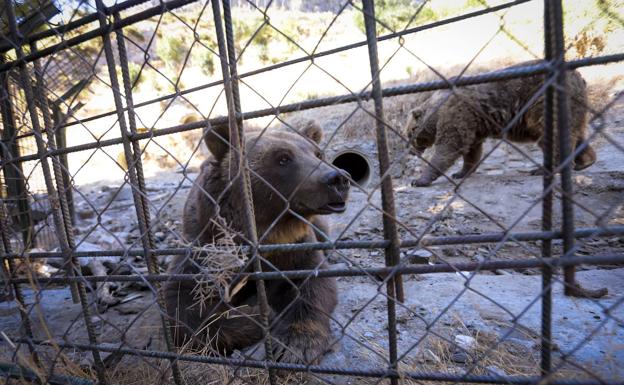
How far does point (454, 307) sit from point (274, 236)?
126 centimetres

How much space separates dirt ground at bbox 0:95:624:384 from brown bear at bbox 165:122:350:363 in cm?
20

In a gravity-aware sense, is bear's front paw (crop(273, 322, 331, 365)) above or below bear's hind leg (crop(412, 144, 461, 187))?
below

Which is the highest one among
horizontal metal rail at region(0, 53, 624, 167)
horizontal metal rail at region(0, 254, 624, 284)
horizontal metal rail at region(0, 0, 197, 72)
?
horizontal metal rail at region(0, 0, 197, 72)

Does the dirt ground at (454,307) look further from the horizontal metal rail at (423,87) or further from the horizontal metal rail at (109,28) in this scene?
the horizontal metal rail at (109,28)

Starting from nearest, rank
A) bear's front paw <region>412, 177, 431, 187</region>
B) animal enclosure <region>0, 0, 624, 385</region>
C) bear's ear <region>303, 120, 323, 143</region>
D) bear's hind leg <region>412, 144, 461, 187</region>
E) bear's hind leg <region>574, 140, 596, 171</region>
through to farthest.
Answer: animal enclosure <region>0, 0, 624, 385</region>
bear's ear <region>303, 120, 323, 143</region>
bear's hind leg <region>574, 140, 596, 171</region>
bear's hind leg <region>412, 144, 461, 187</region>
bear's front paw <region>412, 177, 431, 187</region>

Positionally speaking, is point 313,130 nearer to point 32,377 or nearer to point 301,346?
point 301,346

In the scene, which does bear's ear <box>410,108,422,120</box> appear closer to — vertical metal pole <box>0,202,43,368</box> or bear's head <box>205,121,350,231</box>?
bear's head <box>205,121,350,231</box>

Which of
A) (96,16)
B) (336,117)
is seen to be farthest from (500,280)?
(336,117)

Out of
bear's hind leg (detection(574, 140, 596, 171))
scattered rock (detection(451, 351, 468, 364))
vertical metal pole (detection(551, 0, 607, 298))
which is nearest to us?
vertical metal pole (detection(551, 0, 607, 298))

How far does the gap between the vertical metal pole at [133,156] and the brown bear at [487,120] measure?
3.64 meters

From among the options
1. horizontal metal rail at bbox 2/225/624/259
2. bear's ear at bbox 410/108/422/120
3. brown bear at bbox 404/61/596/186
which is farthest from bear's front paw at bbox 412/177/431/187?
horizontal metal rail at bbox 2/225/624/259

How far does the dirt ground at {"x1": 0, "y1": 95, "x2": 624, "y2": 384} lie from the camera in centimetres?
162

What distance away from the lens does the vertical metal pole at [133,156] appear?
5.39ft

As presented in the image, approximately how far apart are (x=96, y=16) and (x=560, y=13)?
1.80 m
